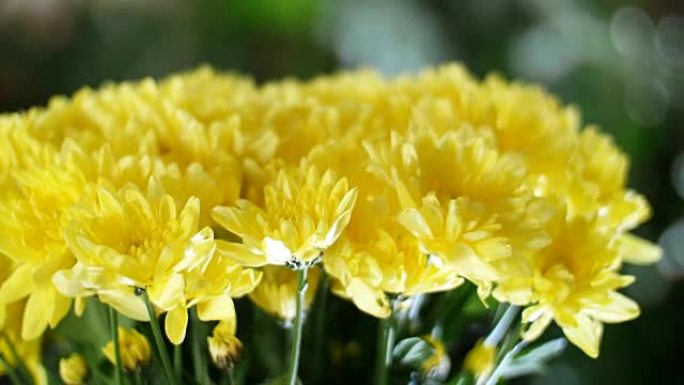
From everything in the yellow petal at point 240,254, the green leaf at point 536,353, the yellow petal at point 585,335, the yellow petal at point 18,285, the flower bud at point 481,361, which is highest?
the yellow petal at point 240,254

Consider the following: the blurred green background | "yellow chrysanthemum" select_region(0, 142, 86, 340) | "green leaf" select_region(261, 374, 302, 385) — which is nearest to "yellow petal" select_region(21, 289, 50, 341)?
"yellow chrysanthemum" select_region(0, 142, 86, 340)

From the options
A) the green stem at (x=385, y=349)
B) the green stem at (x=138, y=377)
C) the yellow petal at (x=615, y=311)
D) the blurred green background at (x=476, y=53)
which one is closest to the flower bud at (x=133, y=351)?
the green stem at (x=138, y=377)

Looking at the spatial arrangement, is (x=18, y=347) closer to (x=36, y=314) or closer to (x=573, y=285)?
(x=36, y=314)

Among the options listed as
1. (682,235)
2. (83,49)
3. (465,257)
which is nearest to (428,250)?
(465,257)

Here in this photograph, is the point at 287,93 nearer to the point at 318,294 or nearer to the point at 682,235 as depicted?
the point at 318,294

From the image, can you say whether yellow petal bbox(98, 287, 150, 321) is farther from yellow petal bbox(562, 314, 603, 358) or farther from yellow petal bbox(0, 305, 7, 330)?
yellow petal bbox(562, 314, 603, 358)

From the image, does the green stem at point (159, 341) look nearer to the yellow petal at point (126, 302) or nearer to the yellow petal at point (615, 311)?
the yellow petal at point (126, 302)

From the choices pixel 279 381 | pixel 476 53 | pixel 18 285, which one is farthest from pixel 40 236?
pixel 476 53

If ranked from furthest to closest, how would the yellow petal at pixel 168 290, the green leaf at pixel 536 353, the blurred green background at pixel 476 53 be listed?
the blurred green background at pixel 476 53 → the green leaf at pixel 536 353 → the yellow petal at pixel 168 290
